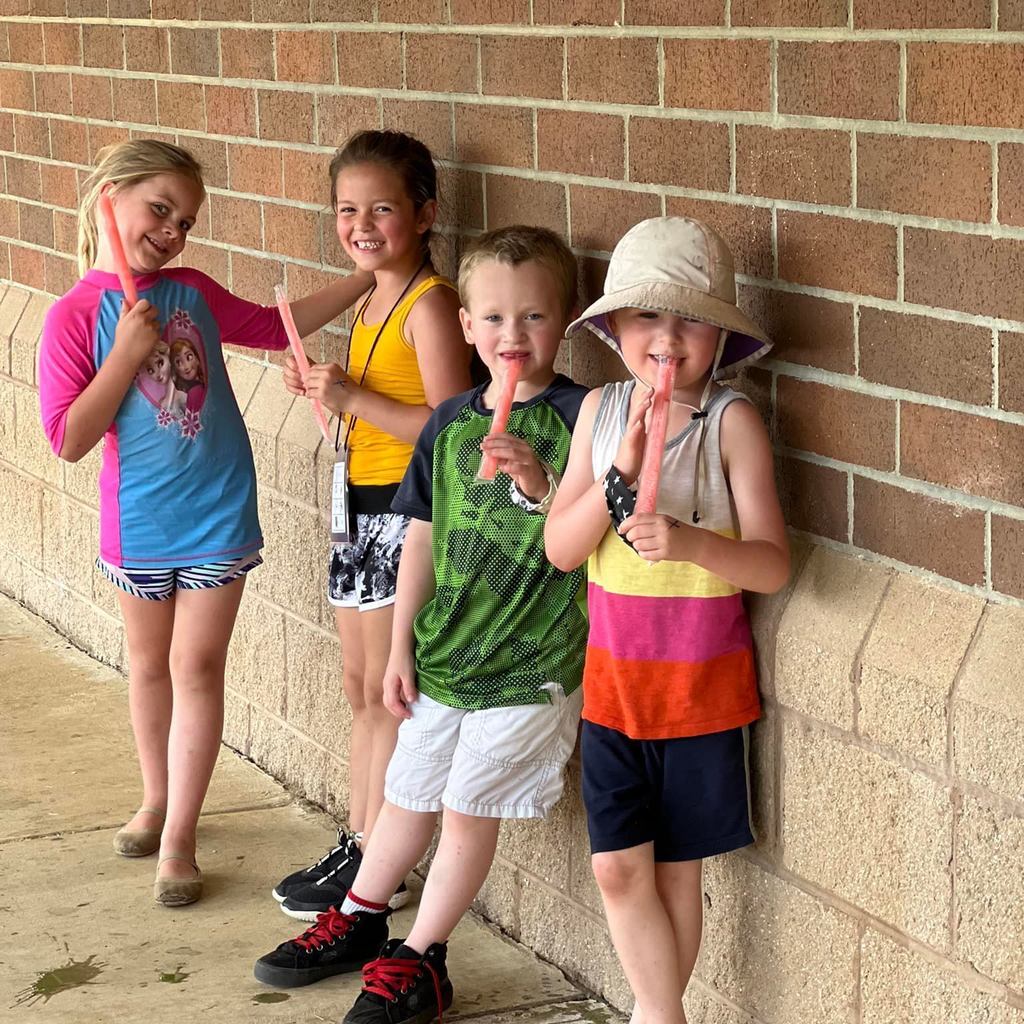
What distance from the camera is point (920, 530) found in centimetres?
290

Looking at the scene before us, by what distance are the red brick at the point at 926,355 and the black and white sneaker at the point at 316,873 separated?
76.8 inches

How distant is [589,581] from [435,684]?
0.56 m

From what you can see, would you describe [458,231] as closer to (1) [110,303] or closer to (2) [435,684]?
(1) [110,303]

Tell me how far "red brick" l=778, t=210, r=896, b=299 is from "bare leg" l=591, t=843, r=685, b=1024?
1.02 metres

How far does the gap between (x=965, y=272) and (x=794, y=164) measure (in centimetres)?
43

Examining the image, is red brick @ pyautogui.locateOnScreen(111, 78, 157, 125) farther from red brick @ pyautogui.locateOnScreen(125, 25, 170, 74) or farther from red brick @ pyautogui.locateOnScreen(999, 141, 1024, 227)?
red brick @ pyautogui.locateOnScreen(999, 141, 1024, 227)

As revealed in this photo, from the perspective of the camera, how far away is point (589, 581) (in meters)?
3.26

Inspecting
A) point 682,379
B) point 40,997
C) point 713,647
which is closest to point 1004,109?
point 682,379

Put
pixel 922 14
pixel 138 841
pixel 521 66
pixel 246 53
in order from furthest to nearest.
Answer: pixel 246 53
pixel 138 841
pixel 521 66
pixel 922 14

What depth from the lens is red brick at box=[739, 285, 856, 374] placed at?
9.83ft

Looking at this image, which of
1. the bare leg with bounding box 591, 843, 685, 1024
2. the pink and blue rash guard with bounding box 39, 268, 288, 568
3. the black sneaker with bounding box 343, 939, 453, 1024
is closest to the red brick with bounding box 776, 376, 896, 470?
the bare leg with bounding box 591, 843, 685, 1024

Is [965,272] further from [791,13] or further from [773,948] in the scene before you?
[773,948]

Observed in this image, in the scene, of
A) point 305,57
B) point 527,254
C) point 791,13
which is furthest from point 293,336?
point 791,13

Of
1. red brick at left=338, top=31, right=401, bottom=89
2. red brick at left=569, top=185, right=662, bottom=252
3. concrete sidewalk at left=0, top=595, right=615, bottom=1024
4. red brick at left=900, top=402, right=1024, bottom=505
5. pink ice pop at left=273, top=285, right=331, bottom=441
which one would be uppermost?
red brick at left=338, top=31, right=401, bottom=89
